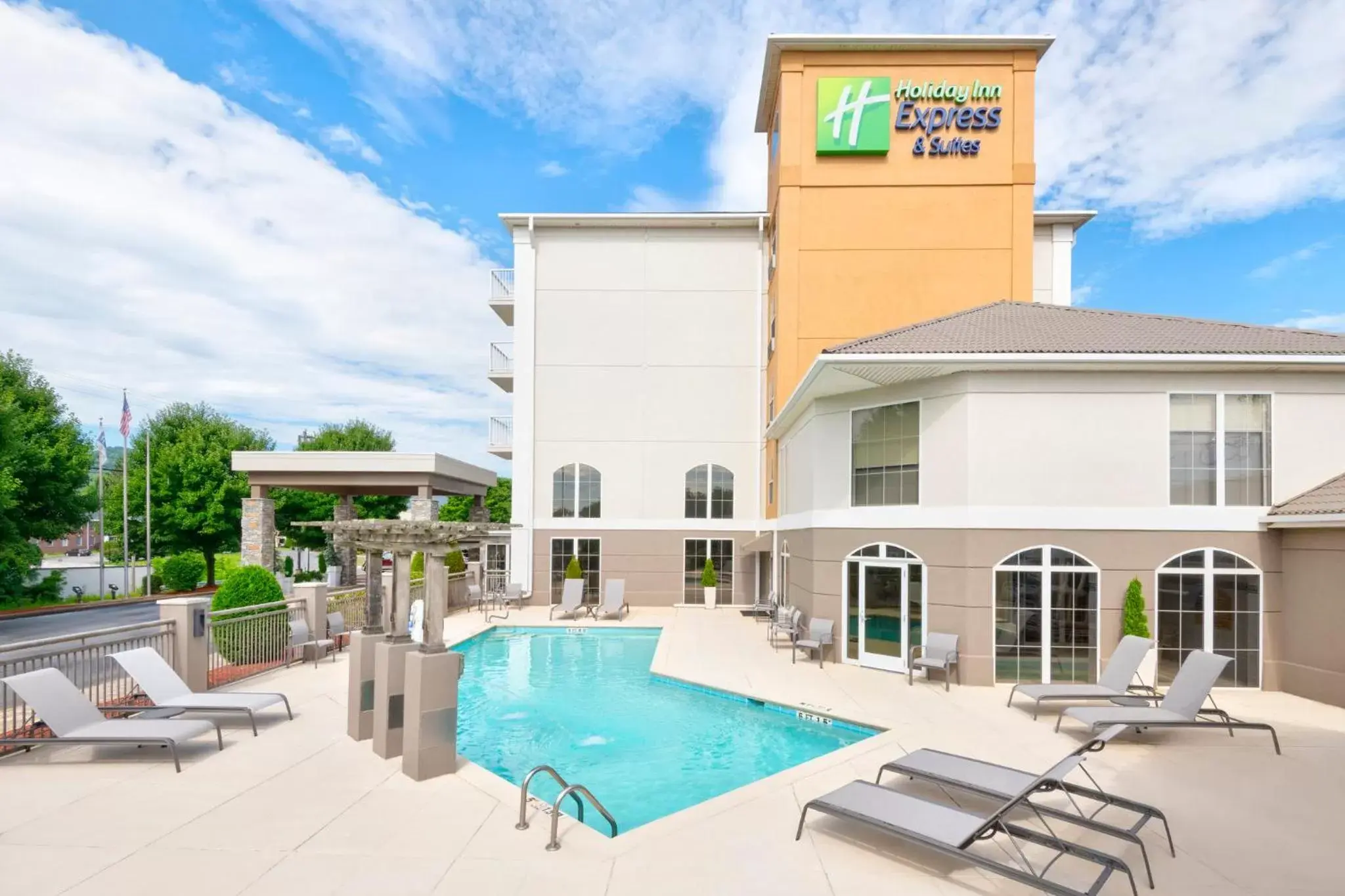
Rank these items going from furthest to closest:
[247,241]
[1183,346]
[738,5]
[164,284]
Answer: [164,284], [247,241], [738,5], [1183,346]

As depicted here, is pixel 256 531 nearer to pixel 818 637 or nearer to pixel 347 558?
pixel 347 558

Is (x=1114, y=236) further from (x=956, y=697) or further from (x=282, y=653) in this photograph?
(x=282, y=653)

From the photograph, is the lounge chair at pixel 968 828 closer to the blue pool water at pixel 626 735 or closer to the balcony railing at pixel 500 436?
the blue pool water at pixel 626 735

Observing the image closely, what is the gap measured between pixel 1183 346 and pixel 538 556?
17386mm

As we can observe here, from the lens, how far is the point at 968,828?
15.5 feet

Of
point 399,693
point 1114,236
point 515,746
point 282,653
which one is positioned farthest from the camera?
point 1114,236

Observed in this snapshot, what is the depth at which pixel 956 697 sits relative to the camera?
388 inches

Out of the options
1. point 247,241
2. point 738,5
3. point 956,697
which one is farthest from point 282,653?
point 738,5

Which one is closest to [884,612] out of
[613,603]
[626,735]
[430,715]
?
[626,735]

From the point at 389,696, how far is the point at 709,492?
15.2 metres

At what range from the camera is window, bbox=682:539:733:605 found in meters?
21.4

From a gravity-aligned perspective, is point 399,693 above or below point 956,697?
above

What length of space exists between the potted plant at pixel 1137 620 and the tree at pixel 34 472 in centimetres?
3087

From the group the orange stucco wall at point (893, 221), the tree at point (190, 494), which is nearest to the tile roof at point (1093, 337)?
the orange stucco wall at point (893, 221)
